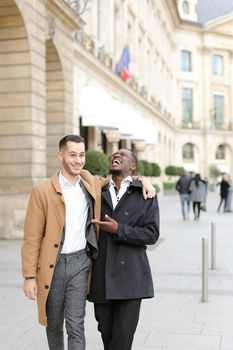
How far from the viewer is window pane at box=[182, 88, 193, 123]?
223 ft

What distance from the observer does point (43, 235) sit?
4.10 metres

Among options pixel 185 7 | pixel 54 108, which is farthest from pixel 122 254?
pixel 185 7

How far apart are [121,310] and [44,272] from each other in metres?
0.64

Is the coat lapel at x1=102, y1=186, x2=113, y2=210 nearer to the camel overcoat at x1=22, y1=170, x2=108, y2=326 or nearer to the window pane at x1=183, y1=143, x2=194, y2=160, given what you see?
the camel overcoat at x1=22, y1=170, x2=108, y2=326

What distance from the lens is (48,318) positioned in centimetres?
418

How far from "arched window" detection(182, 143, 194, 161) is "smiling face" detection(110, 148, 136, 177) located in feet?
212

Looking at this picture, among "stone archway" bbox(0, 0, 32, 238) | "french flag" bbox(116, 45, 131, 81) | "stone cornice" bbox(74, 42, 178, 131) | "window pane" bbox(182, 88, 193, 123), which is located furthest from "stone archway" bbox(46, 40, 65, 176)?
"window pane" bbox(182, 88, 193, 123)

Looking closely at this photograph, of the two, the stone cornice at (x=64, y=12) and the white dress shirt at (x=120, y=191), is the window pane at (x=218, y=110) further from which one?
the white dress shirt at (x=120, y=191)

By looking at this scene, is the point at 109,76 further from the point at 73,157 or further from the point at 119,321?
the point at 119,321

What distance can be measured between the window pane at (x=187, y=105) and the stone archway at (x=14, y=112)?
54.3 metres

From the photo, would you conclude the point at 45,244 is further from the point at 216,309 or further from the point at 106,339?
the point at 216,309

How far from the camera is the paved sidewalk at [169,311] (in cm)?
567

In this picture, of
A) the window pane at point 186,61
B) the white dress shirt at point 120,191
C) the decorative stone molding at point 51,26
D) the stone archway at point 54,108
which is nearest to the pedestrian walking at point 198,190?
the stone archway at point 54,108

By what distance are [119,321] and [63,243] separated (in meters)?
0.72
